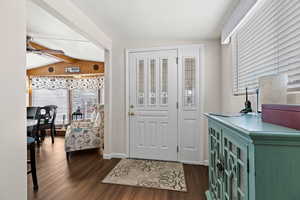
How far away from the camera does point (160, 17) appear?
2.29 m

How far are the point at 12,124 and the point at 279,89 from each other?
205 cm

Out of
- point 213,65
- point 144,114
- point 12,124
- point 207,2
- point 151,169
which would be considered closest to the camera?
point 12,124

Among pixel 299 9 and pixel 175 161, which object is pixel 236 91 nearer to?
pixel 299 9

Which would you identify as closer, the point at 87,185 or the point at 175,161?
the point at 87,185

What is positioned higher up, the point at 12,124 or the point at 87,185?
the point at 12,124

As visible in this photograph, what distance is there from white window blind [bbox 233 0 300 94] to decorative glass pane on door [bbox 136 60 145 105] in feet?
5.42

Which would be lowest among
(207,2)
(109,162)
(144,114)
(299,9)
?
(109,162)

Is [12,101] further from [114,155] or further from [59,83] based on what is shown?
[59,83]

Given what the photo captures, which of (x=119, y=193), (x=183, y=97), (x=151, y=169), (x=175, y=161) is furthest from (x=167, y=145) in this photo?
(x=119, y=193)

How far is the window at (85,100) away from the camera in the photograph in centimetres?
561

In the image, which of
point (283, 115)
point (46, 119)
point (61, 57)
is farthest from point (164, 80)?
point (61, 57)

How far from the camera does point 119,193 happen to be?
198 centimetres

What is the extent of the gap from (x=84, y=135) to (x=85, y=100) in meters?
2.57

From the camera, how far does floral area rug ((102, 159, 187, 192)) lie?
2.20 meters
